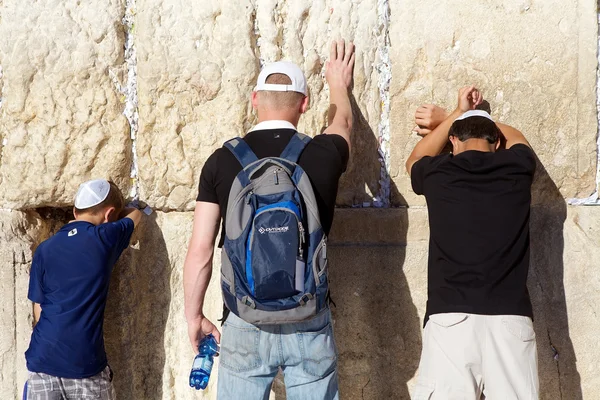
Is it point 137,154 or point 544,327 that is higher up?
point 137,154

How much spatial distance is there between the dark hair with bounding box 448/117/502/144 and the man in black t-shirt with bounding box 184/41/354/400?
1.61 feet

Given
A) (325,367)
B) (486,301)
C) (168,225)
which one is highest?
(168,225)

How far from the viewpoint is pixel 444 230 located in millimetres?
3104

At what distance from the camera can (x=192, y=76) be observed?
11.8 ft

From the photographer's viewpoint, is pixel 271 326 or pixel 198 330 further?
pixel 198 330

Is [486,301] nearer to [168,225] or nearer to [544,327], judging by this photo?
[544,327]

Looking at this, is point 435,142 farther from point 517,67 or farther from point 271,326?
point 271,326

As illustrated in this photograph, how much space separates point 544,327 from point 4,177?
2.62 m

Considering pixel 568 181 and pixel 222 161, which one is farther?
pixel 568 181

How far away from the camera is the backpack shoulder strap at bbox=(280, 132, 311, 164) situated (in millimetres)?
2988

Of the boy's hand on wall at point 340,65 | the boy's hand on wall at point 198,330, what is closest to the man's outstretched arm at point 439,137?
the boy's hand on wall at point 340,65

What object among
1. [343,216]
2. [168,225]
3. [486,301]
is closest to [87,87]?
[168,225]

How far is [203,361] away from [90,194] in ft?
2.92

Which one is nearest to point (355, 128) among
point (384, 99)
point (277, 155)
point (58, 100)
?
point (384, 99)
